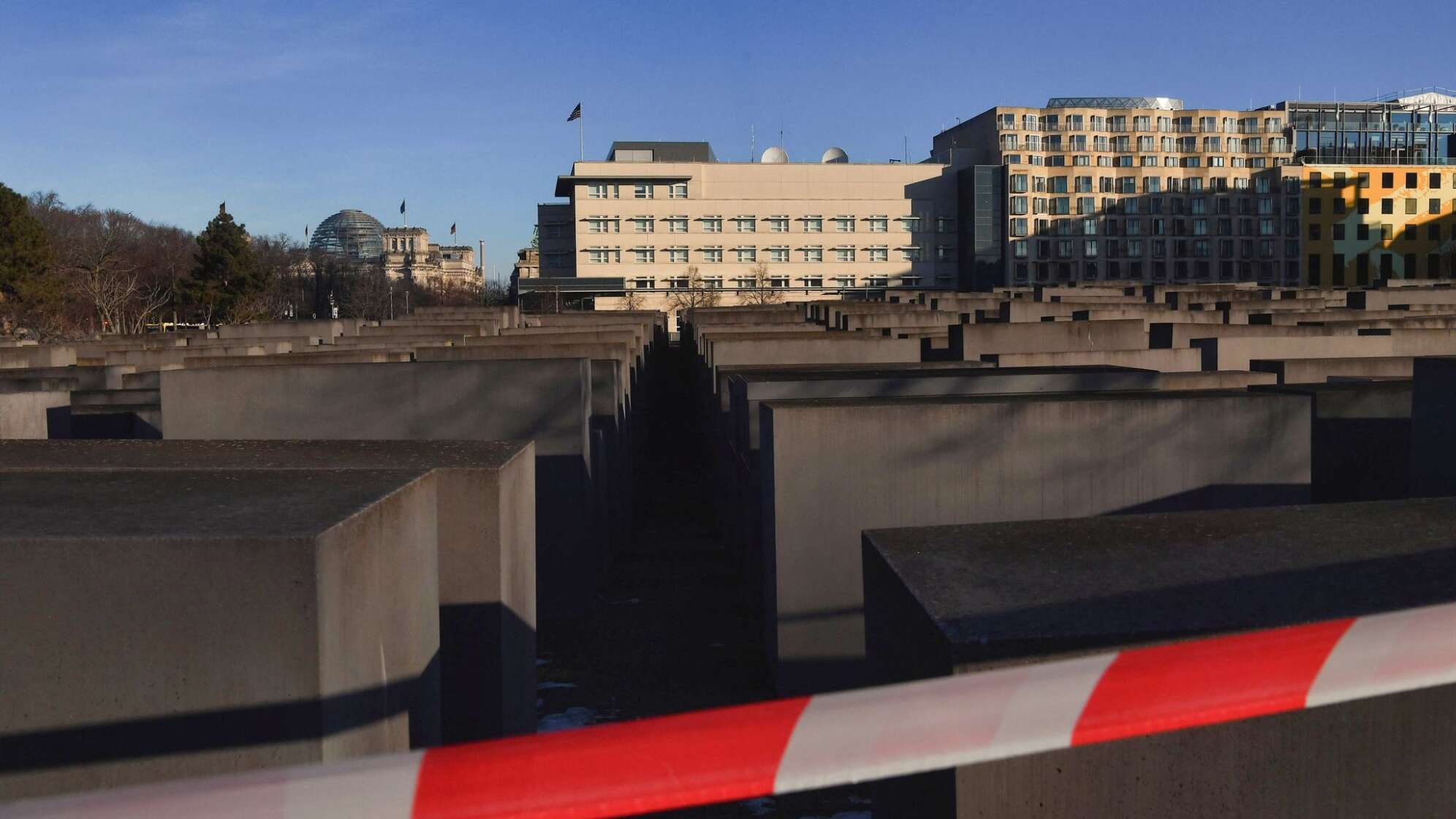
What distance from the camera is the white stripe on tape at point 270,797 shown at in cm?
176

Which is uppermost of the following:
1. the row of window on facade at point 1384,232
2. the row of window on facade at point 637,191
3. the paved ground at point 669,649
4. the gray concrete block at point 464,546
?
the row of window on facade at point 637,191

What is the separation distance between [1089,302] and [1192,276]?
84.3 metres

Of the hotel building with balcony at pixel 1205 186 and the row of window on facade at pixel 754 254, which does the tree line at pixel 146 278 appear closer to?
the row of window on facade at pixel 754 254

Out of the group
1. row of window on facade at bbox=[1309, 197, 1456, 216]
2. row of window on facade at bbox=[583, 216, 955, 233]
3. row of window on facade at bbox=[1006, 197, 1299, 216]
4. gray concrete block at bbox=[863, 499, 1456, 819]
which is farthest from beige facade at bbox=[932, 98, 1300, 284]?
gray concrete block at bbox=[863, 499, 1456, 819]

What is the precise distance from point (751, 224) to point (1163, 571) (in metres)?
104

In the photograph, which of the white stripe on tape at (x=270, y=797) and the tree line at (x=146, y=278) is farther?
the tree line at (x=146, y=278)

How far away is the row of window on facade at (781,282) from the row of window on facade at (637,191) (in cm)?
635

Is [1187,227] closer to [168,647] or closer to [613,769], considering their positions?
[168,647]

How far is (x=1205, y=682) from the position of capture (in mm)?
2168

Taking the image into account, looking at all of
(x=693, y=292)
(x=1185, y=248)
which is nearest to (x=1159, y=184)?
(x=1185, y=248)

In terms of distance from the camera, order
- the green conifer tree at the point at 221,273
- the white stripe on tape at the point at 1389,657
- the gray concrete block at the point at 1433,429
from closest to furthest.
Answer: the white stripe on tape at the point at 1389,657 < the gray concrete block at the point at 1433,429 < the green conifer tree at the point at 221,273

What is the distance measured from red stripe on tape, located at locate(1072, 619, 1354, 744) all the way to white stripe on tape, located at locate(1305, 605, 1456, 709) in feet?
0.08

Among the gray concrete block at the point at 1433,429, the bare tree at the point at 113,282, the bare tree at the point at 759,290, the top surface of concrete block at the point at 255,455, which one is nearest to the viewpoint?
the top surface of concrete block at the point at 255,455

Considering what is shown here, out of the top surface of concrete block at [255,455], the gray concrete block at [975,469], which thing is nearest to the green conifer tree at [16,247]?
the top surface of concrete block at [255,455]
